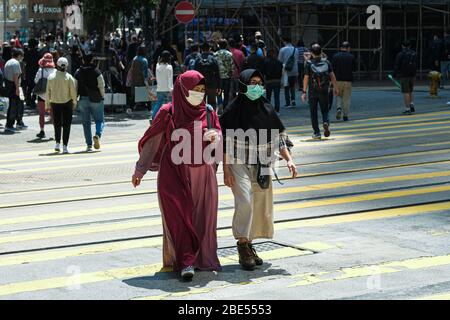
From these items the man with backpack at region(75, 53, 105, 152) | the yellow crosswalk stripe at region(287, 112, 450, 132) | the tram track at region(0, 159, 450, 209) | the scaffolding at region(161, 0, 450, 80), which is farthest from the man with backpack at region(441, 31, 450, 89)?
the tram track at region(0, 159, 450, 209)

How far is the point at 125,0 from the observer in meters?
26.5

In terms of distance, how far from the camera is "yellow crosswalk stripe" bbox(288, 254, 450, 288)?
330 inches

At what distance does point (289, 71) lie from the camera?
26.1m

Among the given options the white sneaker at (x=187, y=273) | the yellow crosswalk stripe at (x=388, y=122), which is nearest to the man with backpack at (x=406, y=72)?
the yellow crosswalk stripe at (x=388, y=122)

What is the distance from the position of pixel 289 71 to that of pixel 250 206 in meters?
17.5

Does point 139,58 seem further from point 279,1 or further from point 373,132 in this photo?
point 279,1

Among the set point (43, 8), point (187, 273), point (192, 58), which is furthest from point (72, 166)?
point (43, 8)

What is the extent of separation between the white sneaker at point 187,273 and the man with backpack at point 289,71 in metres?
17.6

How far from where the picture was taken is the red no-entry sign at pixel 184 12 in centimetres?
2691

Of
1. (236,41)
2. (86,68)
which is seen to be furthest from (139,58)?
(86,68)

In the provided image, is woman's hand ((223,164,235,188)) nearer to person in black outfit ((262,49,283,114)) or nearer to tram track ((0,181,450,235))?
tram track ((0,181,450,235))

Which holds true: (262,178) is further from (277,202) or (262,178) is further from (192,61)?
(192,61)

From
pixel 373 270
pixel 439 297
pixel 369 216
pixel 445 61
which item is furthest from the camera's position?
pixel 445 61
